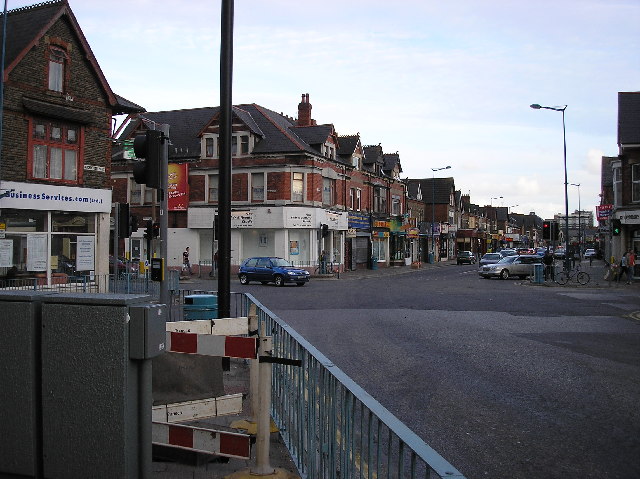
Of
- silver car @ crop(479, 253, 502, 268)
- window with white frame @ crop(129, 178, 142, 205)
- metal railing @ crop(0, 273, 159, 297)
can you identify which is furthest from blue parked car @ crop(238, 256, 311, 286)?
silver car @ crop(479, 253, 502, 268)

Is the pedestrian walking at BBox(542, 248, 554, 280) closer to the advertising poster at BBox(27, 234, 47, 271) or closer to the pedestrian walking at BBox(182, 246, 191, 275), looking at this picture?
the pedestrian walking at BBox(182, 246, 191, 275)

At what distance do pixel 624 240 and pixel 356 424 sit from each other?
112 ft

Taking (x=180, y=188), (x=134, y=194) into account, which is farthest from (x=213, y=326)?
(x=134, y=194)

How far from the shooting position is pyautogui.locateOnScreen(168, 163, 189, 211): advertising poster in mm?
43094

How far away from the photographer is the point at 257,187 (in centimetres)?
4175

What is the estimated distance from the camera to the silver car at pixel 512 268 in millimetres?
39375

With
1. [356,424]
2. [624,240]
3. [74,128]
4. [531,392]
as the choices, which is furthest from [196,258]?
[356,424]

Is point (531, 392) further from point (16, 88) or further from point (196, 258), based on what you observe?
point (196, 258)

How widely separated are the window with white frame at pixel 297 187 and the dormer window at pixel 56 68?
21.0m

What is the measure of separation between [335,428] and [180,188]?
40.9 meters

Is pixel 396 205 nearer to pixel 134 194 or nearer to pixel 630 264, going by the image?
pixel 134 194

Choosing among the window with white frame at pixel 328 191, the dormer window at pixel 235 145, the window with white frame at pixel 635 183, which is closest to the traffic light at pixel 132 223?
the dormer window at pixel 235 145

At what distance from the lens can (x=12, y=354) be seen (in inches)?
167

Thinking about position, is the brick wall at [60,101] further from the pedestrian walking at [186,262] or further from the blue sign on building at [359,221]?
the blue sign on building at [359,221]
